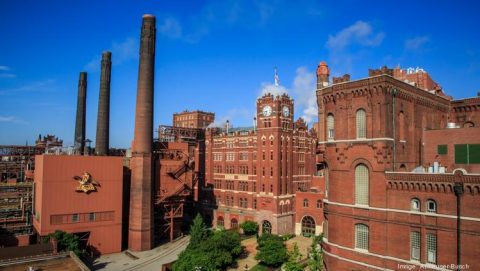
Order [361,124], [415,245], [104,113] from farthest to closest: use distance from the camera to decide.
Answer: [104,113], [361,124], [415,245]

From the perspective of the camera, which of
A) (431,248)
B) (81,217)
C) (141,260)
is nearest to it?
(431,248)

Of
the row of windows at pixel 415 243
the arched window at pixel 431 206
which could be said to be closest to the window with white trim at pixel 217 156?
the row of windows at pixel 415 243

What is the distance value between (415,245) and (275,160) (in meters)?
35.6

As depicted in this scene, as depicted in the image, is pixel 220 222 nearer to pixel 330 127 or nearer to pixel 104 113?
pixel 104 113

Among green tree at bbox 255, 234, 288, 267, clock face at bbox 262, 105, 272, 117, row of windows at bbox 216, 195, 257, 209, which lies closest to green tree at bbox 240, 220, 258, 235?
row of windows at bbox 216, 195, 257, 209

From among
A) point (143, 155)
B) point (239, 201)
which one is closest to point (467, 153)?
point (143, 155)

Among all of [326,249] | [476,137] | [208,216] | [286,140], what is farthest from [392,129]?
[208,216]

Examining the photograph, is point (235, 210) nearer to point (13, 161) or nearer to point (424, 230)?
point (424, 230)

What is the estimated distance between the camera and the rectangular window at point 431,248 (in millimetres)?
28516

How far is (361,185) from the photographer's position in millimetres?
33375

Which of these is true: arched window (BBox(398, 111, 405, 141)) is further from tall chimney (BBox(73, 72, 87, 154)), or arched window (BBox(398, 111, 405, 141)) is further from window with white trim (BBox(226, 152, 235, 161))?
tall chimney (BBox(73, 72, 87, 154))

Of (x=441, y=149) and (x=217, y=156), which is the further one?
(x=217, y=156)

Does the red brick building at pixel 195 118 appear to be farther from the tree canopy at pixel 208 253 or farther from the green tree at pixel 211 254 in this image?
the green tree at pixel 211 254

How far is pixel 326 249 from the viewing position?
36.2 meters
